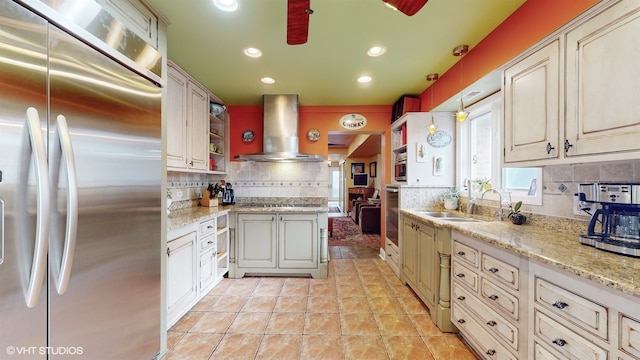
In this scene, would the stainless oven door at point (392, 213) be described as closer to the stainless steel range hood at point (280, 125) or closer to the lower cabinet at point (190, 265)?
the stainless steel range hood at point (280, 125)

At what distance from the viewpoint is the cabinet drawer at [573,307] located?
0.90 metres

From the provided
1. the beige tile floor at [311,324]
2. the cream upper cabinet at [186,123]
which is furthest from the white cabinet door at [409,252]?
the cream upper cabinet at [186,123]

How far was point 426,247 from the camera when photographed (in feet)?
7.34

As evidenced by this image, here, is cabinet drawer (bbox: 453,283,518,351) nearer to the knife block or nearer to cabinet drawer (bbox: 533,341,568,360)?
cabinet drawer (bbox: 533,341,568,360)

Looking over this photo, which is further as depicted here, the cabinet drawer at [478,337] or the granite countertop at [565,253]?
the cabinet drawer at [478,337]

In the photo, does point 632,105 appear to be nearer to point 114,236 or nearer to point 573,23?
point 573,23

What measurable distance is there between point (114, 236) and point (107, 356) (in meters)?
0.51

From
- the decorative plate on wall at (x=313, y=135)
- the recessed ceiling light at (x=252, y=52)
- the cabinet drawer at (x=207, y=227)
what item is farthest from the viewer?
the decorative plate on wall at (x=313, y=135)

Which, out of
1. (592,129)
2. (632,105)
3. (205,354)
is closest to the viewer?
(632,105)

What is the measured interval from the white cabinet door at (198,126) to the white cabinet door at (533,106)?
2.87 meters

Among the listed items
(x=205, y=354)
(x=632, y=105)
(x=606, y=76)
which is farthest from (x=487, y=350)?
(x=205, y=354)

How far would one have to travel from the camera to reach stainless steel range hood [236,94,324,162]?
331 centimetres

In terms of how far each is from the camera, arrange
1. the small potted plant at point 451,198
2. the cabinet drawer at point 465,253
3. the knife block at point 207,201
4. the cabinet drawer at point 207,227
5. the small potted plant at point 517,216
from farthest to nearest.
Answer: the knife block at point 207,201 < the small potted plant at point 451,198 < the cabinet drawer at point 207,227 < the small potted plant at point 517,216 < the cabinet drawer at point 465,253

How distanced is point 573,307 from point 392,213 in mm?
2333
